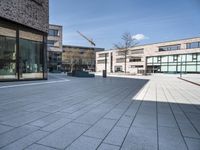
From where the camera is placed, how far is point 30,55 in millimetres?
14820

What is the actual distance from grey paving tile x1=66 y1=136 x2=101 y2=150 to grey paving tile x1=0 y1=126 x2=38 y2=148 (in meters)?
1.05

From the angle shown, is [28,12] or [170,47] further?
[170,47]

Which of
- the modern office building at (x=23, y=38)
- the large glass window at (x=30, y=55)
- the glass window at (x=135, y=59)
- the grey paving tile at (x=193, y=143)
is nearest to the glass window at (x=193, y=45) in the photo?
the glass window at (x=135, y=59)

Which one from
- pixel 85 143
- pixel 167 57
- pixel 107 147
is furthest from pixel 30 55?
pixel 167 57

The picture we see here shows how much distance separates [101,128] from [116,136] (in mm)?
471

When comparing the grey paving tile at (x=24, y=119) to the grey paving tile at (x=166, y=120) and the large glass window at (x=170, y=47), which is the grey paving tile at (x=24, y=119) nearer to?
the grey paving tile at (x=166, y=120)

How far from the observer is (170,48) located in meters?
47.9

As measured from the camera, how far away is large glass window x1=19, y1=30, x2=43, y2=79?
13.9m

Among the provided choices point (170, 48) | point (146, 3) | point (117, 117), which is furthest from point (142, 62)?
point (117, 117)

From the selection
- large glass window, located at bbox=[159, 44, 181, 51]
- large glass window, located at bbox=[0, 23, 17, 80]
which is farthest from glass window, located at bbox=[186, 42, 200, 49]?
large glass window, located at bbox=[0, 23, 17, 80]

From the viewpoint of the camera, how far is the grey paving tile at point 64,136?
2.57 meters

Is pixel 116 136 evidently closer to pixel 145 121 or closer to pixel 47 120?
pixel 145 121

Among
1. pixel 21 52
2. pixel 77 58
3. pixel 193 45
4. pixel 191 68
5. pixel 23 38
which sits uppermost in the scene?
pixel 193 45

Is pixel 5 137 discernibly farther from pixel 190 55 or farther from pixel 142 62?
pixel 142 62
